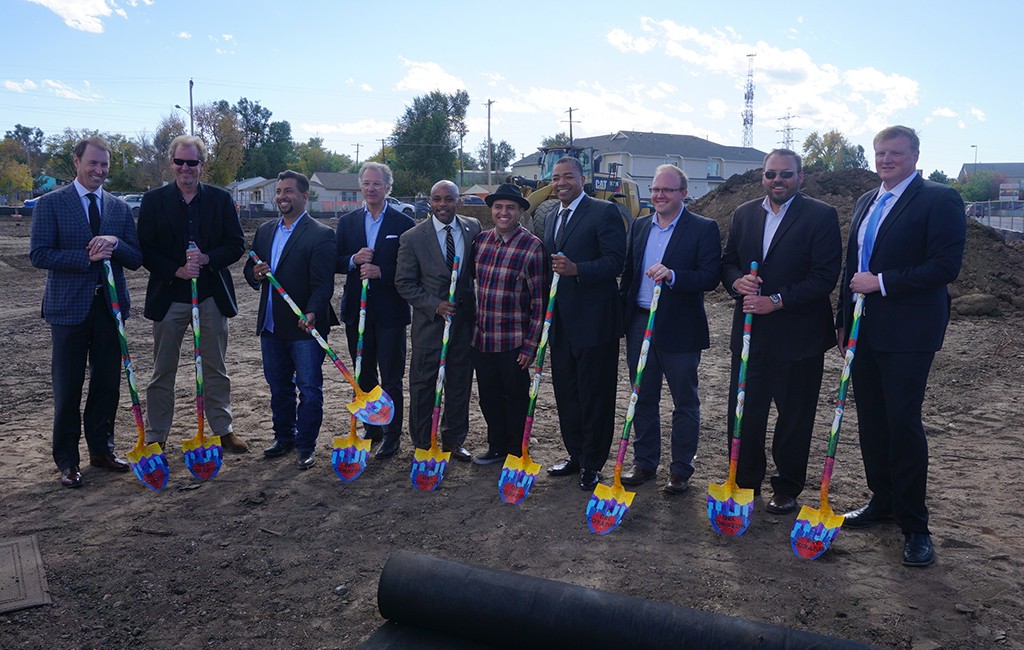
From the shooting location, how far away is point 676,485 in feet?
16.5

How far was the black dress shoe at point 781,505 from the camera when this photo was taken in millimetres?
4727

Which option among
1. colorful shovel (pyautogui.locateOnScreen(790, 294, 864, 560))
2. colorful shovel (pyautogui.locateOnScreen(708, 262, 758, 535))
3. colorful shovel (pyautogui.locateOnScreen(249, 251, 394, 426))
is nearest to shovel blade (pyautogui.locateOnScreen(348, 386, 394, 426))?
colorful shovel (pyautogui.locateOnScreen(249, 251, 394, 426))

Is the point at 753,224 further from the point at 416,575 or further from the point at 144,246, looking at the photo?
the point at 144,246

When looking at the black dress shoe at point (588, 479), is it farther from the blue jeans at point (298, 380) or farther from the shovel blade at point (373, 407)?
the blue jeans at point (298, 380)

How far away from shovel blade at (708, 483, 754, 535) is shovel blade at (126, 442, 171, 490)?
11.7ft

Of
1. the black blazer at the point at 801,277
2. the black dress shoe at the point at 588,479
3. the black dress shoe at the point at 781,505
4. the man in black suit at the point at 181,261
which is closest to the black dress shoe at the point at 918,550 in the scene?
the black dress shoe at the point at 781,505

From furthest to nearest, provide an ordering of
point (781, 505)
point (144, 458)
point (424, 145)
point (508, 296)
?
point (424, 145)
point (508, 296)
point (144, 458)
point (781, 505)

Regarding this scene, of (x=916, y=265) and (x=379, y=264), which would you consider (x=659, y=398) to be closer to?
(x=916, y=265)

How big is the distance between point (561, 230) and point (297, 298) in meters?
2.02

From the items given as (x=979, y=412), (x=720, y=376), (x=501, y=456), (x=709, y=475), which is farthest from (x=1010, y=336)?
(x=501, y=456)

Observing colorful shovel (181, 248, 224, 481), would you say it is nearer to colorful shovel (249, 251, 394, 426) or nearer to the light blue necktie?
colorful shovel (249, 251, 394, 426)

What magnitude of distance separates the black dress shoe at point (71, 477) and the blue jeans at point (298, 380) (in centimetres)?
134

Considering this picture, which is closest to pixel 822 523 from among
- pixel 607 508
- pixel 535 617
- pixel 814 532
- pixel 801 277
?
pixel 814 532

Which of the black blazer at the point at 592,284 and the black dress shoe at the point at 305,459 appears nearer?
the black blazer at the point at 592,284
